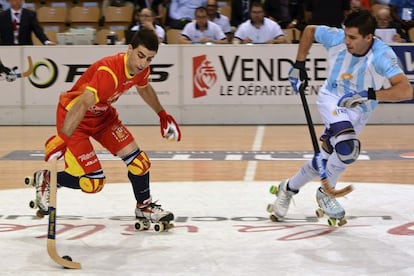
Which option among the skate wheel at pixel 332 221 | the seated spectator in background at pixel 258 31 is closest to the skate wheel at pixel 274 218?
the skate wheel at pixel 332 221

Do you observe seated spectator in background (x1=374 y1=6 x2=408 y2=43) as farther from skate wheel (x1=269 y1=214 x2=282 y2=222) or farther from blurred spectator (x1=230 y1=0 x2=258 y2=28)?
skate wheel (x1=269 y1=214 x2=282 y2=222)

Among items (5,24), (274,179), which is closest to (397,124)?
(274,179)

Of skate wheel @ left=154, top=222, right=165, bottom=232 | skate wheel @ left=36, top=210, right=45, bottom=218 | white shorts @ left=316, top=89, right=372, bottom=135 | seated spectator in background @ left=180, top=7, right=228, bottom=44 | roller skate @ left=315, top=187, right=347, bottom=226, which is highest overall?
white shorts @ left=316, top=89, right=372, bottom=135

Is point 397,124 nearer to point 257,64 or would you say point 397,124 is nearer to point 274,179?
point 257,64

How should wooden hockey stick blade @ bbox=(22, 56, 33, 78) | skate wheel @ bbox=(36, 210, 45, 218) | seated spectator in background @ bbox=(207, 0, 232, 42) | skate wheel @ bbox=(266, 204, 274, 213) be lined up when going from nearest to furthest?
1. skate wheel @ bbox=(36, 210, 45, 218)
2. skate wheel @ bbox=(266, 204, 274, 213)
3. wooden hockey stick blade @ bbox=(22, 56, 33, 78)
4. seated spectator in background @ bbox=(207, 0, 232, 42)

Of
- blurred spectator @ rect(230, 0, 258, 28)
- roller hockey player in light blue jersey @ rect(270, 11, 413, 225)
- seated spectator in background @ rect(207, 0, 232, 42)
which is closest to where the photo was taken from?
roller hockey player in light blue jersey @ rect(270, 11, 413, 225)

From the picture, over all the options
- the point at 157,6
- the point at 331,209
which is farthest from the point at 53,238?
the point at 157,6

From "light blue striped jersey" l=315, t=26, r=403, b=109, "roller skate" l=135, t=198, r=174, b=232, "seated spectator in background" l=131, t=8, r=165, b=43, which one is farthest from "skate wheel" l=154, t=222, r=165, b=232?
"seated spectator in background" l=131, t=8, r=165, b=43

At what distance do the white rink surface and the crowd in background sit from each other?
5849mm

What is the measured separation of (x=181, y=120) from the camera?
14836 millimetres

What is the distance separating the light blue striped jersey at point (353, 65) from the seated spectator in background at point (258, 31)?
282 inches

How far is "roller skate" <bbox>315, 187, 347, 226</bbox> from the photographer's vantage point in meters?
7.64

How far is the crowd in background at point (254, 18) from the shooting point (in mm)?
14992

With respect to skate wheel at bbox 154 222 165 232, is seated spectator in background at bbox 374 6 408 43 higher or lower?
higher
